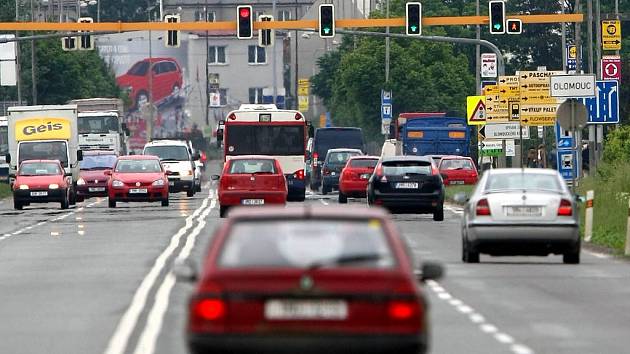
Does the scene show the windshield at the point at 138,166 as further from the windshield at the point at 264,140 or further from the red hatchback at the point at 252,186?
the red hatchback at the point at 252,186

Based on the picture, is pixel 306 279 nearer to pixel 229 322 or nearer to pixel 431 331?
pixel 229 322

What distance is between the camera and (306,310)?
11625 mm

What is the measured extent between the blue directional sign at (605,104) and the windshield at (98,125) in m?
45.8

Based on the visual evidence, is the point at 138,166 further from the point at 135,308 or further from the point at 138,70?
the point at 138,70

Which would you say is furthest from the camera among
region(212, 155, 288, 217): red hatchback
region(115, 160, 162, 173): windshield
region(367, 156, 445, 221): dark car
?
region(115, 160, 162, 173): windshield

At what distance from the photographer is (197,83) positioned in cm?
16750

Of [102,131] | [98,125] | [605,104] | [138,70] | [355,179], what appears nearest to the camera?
[605,104]

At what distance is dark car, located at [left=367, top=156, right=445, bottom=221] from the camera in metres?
43.9

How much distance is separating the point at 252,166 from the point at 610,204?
1031 centimetres

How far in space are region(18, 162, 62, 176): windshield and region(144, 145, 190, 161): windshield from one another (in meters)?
10.5

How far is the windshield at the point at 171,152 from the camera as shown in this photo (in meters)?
66.7

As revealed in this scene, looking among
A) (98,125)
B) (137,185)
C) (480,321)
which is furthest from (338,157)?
(480,321)

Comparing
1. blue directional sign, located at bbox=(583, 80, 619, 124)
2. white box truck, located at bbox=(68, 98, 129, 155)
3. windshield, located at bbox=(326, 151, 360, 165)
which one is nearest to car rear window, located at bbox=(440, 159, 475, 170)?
windshield, located at bbox=(326, 151, 360, 165)

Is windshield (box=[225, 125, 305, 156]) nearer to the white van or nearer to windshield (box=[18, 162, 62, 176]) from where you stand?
windshield (box=[18, 162, 62, 176])
